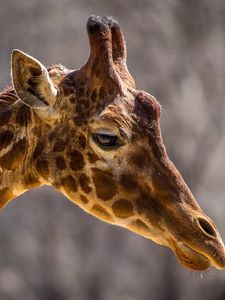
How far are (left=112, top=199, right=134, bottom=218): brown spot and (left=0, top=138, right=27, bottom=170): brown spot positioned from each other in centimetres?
67

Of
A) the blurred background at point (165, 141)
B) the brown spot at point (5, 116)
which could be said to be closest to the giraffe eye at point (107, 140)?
the brown spot at point (5, 116)

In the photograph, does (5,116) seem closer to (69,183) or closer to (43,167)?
(43,167)

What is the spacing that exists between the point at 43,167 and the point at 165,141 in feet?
22.0

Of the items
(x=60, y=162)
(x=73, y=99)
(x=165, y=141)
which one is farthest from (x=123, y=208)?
(x=165, y=141)

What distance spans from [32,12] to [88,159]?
302 inches

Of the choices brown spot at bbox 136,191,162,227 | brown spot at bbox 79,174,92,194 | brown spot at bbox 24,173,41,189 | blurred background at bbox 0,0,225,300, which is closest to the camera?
brown spot at bbox 136,191,162,227

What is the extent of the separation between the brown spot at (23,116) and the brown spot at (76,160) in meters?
0.35

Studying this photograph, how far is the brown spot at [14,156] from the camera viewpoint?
487cm

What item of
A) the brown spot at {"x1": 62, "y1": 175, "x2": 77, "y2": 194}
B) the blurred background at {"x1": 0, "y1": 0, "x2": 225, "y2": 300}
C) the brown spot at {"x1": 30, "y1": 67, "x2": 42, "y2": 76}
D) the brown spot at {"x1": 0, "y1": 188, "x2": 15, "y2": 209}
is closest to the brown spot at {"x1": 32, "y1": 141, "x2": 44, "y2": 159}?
the brown spot at {"x1": 62, "y1": 175, "x2": 77, "y2": 194}

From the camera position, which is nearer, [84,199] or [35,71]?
[35,71]

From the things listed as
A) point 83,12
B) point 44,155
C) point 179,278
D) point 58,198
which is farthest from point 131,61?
point 44,155

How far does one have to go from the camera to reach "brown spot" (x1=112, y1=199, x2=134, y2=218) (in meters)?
4.75

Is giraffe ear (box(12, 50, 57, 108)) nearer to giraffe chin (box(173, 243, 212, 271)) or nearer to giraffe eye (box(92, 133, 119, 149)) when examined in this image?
giraffe eye (box(92, 133, 119, 149))

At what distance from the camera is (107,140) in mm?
4641
